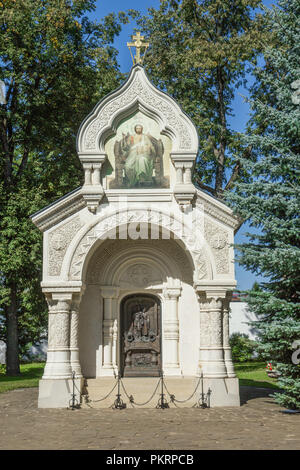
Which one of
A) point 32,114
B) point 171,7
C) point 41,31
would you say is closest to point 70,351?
point 32,114

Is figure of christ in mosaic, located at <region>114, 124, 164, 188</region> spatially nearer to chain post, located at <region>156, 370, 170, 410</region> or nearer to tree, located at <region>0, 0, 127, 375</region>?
chain post, located at <region>156, 370, 170, 410</region>

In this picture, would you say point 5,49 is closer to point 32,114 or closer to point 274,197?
point 32,114

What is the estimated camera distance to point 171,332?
44.8ft

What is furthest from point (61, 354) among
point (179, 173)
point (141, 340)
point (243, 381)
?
point (243, 381)

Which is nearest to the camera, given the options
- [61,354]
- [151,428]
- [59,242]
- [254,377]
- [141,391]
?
[151,428]

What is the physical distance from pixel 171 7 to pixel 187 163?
1483 centimetres

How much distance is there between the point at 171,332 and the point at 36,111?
1254 cm

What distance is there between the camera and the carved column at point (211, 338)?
1211 centimetres

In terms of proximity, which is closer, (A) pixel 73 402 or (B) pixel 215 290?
(A) pixel 73 402

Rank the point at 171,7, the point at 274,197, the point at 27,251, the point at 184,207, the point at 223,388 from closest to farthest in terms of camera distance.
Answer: the point at 274,197
the point at 223,388
the point at 184,207
the point at 27,251
the point at 171,7

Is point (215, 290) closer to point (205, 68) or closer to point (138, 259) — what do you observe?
point (138, 259)

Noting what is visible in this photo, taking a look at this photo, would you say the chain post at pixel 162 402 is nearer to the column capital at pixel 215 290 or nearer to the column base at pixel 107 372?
the column base at pixel 107 372

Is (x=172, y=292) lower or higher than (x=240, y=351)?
higher
